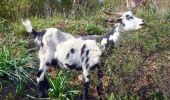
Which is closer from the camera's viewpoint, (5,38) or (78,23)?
(5,38)

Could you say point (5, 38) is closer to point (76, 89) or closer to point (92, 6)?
point (76, 89)

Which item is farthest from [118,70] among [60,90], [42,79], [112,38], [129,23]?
[42,79]

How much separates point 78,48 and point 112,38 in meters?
0.57

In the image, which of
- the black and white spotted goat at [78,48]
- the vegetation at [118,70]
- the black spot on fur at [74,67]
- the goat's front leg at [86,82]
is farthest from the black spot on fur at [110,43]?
the black spot on fur at [74,67]

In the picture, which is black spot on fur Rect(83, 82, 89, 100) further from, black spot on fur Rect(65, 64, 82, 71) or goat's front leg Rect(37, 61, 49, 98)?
goat's front leg Rect(37, 61, 49, 98)

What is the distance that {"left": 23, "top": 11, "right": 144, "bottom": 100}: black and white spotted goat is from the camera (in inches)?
307

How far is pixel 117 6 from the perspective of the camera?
48.9 feet

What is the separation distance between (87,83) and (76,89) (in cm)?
52

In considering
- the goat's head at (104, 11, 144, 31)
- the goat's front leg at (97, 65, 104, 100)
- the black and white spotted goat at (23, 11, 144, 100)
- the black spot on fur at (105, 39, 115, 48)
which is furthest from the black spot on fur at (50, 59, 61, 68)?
the goat's head at (104, 11, 144, 31)

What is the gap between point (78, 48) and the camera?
26.1ft

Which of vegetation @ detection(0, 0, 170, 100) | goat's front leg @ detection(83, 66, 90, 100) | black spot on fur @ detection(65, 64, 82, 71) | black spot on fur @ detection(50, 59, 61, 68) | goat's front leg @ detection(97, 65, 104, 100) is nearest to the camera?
vegetation @ detection(0, 0, 170, 100)

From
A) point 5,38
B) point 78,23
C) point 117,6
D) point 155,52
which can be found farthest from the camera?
point 117,6

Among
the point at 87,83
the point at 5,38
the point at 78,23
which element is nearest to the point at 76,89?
the point at 87,83

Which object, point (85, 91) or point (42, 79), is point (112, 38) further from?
point (42, 79)
